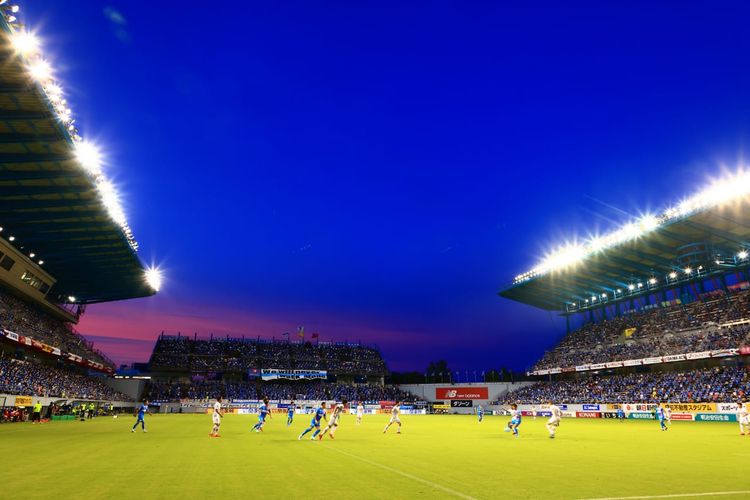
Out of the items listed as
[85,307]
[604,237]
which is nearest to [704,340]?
[604,237]

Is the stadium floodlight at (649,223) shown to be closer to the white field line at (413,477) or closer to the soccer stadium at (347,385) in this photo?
the soccer stadium at (347,385)

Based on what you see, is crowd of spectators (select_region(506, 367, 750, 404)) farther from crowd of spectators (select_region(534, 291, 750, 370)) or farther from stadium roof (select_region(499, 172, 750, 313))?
stadium roof (select_region(499, 172, 750, 313))

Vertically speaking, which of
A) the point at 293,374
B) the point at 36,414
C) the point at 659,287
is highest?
the point at 659,287

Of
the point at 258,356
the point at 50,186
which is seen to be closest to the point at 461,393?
the point at 258,356

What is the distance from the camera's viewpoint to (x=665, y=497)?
33.1 ft

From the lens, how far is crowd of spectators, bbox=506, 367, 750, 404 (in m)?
48.6

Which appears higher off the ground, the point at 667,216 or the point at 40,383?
the point at 667,216

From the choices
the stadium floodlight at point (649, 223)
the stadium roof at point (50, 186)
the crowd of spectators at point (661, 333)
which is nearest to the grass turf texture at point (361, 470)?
the stadium roof at point (50, 186)

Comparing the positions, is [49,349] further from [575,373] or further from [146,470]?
[575,373]

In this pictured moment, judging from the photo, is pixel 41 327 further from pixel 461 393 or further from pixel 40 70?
pixel 461 393

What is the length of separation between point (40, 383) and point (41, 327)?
1257cm

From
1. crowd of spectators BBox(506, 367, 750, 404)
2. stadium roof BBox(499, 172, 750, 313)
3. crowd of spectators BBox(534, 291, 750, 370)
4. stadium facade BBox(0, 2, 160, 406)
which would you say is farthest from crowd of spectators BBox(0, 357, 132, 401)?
crowd of spectators BBox(534, 291, 750, 370)

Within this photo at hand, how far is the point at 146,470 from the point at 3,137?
30229 mm

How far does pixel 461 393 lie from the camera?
92.6 m
